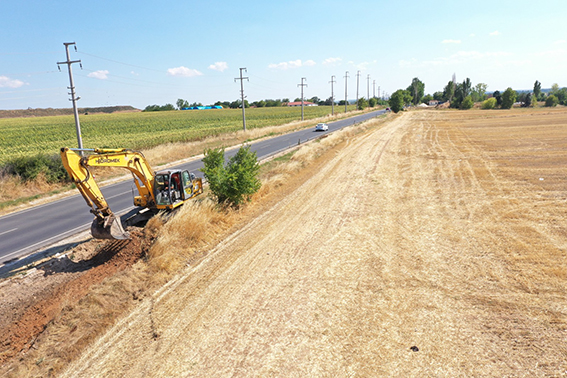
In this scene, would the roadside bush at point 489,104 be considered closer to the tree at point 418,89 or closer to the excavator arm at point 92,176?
the tree at point 418,89

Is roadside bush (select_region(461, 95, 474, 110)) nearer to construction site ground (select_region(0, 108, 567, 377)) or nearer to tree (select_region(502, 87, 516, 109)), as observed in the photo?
tree (select_region(502, 87, 516, 109))

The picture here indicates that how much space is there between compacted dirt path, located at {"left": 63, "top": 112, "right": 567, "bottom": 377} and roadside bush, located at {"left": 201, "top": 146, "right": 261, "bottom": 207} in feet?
4.97

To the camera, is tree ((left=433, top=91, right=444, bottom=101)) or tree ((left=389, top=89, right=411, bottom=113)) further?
tree ((left=433, top=91, right=444, bottom=101))

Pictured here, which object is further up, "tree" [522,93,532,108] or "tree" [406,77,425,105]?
"tree" [406,77,425,105]

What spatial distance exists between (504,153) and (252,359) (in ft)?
93.5

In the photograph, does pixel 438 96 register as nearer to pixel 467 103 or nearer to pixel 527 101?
pixel 527 101

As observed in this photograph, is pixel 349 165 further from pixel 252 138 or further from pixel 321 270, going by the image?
pixel 252 138

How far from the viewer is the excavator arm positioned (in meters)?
10.2

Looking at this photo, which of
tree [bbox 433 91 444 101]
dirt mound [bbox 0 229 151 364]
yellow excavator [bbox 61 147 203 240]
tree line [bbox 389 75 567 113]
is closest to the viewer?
dirt mound [bbox 0 229 151 364]

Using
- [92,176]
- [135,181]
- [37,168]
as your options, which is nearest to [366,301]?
[92,176]

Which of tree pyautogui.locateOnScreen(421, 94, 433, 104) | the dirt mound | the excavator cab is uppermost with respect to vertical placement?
tree pyautogui.locateOnScreen(421, 94, 433, 104)

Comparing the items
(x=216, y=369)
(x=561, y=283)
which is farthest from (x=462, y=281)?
(x=216, y=369)

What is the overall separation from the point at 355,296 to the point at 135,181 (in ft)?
30.9

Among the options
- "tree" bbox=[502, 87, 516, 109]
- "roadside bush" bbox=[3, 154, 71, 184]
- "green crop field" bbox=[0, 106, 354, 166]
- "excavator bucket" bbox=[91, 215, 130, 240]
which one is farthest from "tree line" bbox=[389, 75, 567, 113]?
Answer: "excavator bucket" bbox=[91, 215, 130, 240]
